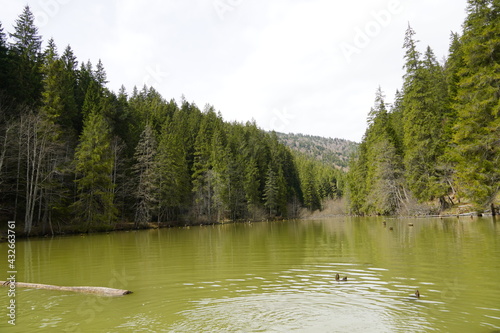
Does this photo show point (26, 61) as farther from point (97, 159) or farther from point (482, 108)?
point (482, 108)

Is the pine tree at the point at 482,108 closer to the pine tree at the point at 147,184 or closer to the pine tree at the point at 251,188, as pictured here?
the pine tree at the point at 147,184

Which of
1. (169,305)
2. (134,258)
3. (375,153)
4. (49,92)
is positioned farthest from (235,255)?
(375,153)

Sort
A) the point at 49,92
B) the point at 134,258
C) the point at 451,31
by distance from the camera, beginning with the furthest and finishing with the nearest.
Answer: the point at 451,31, the point at 49,92, the point at 134,258

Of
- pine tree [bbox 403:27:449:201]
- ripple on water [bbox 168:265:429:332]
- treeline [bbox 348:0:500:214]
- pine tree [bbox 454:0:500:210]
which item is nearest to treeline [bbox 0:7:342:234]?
treeline [bbox 348:0:500:214]

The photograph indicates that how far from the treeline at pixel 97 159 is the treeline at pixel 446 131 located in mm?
24639

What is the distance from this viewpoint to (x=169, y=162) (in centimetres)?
4816

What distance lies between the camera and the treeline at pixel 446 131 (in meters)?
22.2

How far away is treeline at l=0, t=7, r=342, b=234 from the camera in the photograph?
3105 centimetres

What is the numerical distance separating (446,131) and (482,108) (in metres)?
12.5

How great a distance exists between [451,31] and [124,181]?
4889 cm

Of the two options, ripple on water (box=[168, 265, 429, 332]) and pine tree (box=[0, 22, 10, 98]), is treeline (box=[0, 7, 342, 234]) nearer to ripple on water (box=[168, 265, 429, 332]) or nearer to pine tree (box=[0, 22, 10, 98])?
pine tree (box=[0, 22, 10, 98])

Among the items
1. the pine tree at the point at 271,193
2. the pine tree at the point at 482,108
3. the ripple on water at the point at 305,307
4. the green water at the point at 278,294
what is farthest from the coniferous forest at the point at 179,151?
the ripple on water at the point at 305,307

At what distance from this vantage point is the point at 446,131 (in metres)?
33.2

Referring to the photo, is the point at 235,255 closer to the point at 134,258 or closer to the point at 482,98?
the point at 134,258
